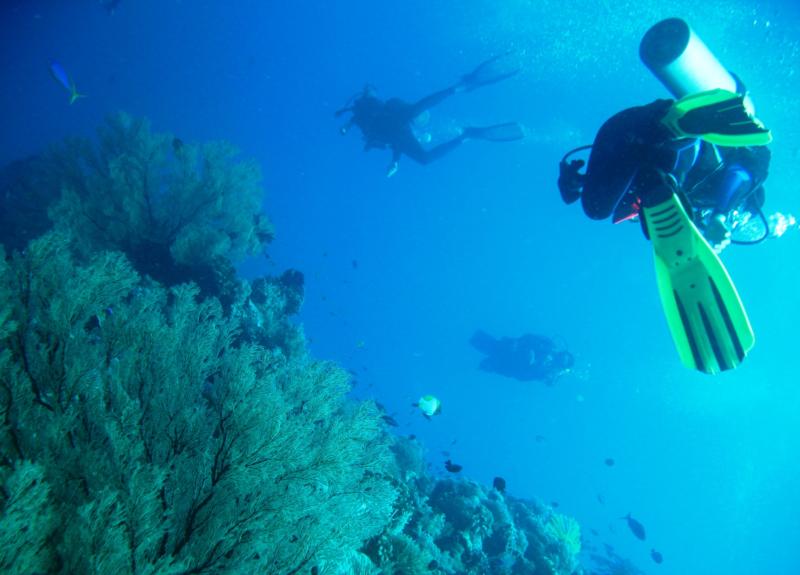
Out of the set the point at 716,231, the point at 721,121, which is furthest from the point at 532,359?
the point at 721,121

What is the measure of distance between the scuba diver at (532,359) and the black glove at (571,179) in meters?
22.0

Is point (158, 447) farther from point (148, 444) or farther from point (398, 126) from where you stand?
point (398, 126)

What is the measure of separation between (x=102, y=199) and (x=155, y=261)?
149 cm

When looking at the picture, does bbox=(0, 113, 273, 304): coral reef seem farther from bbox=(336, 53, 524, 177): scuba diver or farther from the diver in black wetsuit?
the diver in black wetsuit

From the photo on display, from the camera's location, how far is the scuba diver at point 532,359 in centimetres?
2398

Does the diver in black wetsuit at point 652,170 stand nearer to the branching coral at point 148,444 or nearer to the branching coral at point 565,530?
the branching coral at point 148,444

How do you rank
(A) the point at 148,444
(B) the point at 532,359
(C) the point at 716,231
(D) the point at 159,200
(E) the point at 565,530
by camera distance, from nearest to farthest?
(A) the point at 148,444 < (C) the point at 716,231 < (D) the point at 159,200 < (E) the point at 565,530 < (B) the point at 532,359

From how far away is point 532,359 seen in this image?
23828 millimetres

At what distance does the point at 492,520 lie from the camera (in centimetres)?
874

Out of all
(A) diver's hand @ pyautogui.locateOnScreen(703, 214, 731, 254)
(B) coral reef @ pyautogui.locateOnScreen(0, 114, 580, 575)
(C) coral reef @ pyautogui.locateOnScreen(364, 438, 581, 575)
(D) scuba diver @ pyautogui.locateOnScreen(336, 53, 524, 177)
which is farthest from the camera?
(D) scuba diver @ pyautogui.locateOnScreen(336, 53, 524, 177)

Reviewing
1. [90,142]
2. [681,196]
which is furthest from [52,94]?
[681,196]

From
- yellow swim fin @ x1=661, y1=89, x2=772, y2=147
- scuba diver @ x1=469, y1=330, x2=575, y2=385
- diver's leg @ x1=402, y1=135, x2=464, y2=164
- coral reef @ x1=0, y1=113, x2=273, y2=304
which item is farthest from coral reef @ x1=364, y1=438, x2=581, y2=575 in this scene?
scuba diver @ x1=469, y1=330, x2=575, y2=385

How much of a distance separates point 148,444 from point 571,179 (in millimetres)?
3706

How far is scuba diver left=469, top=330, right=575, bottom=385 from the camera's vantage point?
78.7 ft
